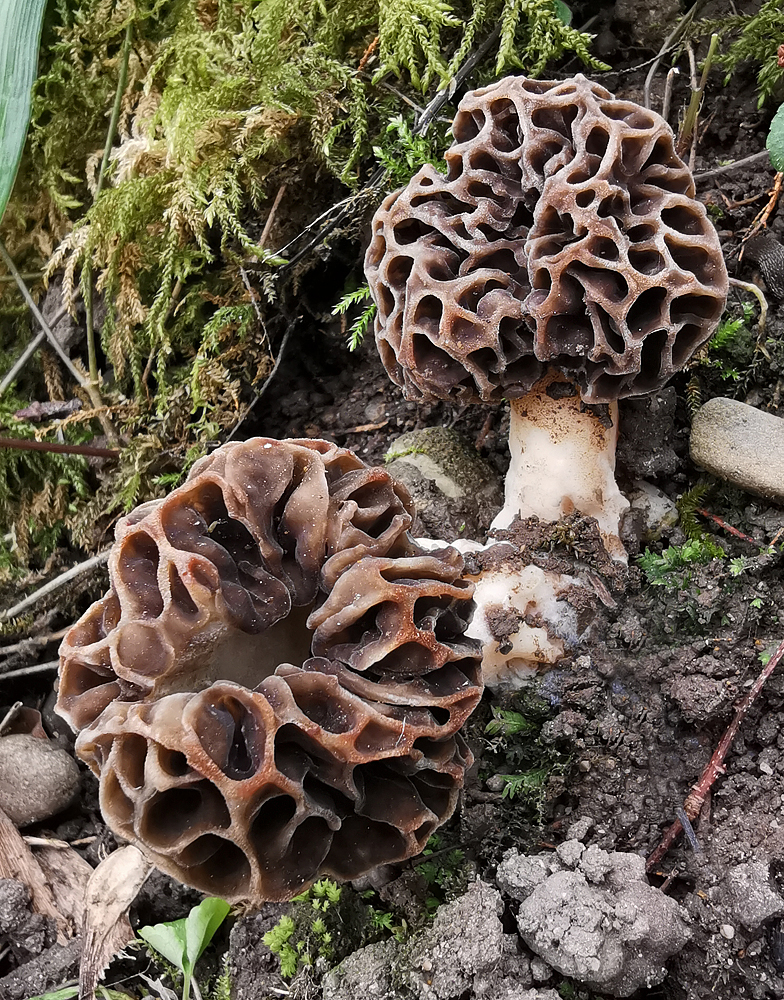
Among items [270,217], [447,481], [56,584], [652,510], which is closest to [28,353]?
[56,584]

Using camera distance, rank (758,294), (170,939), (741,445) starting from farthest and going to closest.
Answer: (758,294) < (741,445) < (170,939)

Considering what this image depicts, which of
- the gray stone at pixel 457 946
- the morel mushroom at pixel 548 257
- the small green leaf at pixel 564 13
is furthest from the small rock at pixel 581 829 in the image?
the small green leaf at pixel 564 13

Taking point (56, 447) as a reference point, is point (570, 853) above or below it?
below

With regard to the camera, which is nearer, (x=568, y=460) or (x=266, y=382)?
(x=568, y=460)

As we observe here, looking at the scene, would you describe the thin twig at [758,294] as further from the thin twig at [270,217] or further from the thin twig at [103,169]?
the thin twig at [103,169]

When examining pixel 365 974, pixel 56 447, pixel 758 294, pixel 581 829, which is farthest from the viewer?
pixel 56 447

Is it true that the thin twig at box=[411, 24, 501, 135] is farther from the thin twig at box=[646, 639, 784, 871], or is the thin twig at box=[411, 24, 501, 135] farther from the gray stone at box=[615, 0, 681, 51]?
the thin twig at box=[646, 639, 784, 871]

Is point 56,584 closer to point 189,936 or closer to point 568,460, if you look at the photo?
point 189,936

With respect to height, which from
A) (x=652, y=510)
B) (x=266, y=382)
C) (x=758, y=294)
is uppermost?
(x=758, y=294)
